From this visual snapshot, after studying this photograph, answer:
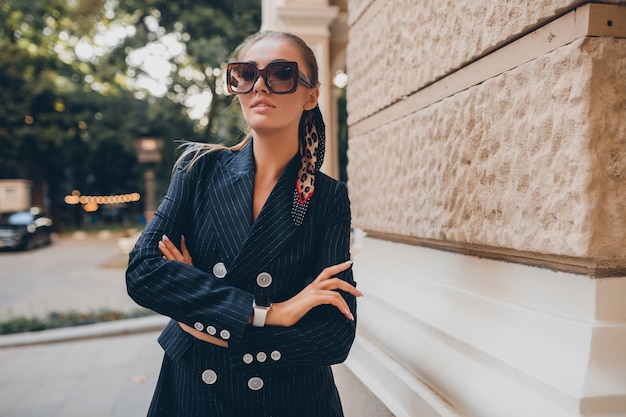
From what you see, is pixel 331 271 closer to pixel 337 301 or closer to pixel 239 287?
pixel 337 301

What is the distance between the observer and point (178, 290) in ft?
4.60

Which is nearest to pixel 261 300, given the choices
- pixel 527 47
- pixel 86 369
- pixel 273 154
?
pixel 273 154

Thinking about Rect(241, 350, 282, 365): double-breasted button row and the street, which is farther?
the street

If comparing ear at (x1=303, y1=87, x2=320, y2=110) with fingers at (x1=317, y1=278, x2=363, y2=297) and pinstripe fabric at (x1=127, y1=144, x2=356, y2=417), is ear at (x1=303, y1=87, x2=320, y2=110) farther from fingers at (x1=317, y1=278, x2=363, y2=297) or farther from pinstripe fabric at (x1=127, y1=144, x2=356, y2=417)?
fingers at (x1=317, y1=278, x2=363, y2=297)

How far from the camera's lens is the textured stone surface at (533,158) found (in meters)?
1.29

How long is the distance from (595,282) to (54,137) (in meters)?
27.0

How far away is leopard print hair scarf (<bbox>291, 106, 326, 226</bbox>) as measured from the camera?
1.56 meters

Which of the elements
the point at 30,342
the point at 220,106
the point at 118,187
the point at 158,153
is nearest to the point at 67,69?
the point at 118,187

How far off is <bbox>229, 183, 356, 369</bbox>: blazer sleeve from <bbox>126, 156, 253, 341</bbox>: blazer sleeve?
8 cm

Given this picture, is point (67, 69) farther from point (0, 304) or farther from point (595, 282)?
point (595, 282)

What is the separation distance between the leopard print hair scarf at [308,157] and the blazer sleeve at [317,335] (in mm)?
83

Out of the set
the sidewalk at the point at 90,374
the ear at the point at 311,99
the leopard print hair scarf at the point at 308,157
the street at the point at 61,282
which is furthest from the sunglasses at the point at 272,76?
the street at the point at 61,282

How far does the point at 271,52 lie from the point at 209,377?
1027mm

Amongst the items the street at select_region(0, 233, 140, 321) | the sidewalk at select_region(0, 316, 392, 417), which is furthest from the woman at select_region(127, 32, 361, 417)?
the street at select_region(0, 233, 140, 321)
